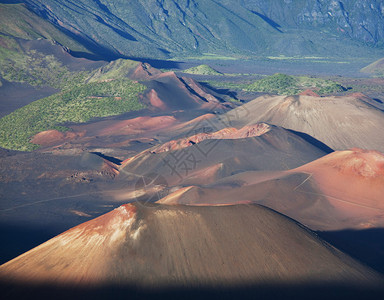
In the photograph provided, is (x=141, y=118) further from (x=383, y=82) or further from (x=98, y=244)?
(x=383, y=82)

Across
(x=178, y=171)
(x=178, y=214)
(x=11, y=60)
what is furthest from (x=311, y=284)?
(x=11, y=60)

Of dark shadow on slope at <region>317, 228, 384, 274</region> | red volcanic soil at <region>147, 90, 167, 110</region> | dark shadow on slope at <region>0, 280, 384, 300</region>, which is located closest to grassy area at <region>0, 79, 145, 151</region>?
red volcanic soil at <region>147, 90, 167, 110</region>

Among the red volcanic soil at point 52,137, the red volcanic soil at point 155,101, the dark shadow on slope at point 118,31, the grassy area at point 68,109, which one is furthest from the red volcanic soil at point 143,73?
the dark shadow on slope at point 118,31

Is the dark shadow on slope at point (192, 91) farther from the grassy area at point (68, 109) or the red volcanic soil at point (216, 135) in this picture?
the red volcanic soil at point (216, 135)

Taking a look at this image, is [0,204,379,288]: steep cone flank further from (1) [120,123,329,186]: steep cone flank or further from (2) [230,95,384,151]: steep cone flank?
(2) [230,95,384,151]: steep cone flank

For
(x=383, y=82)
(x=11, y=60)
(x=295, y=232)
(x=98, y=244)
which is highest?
(x=11, y=60)
